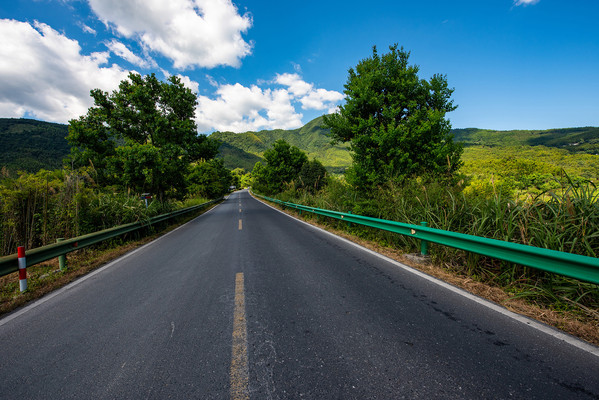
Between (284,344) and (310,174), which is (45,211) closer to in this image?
(284,344)

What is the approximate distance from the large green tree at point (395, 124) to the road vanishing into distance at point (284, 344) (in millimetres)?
5567

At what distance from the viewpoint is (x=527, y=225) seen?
Answer: 3.66m

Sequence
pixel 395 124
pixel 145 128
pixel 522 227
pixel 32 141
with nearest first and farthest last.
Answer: pixel 522 227 → pixel 395 124 → pixel 145 128 → pixel 32 141

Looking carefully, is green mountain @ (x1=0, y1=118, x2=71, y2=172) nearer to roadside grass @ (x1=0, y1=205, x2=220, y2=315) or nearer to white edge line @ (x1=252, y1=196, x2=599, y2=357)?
roadside grass @ (x1=0, y1=205, x2=220, y2=315)

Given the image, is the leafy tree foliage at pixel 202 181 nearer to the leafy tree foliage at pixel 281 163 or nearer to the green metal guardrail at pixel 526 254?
the leafy tree foliage at pixel 281 163

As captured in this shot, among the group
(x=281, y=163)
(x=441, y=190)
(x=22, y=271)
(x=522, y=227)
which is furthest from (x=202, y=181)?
(x=522, y=227)

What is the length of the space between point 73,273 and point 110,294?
6.52 ft

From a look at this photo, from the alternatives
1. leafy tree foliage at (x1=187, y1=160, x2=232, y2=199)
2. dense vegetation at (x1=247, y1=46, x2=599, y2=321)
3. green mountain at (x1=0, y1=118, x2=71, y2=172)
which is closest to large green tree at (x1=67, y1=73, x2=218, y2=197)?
dense vegetation at (x1=247, y1=46, x2=599, y2=321)

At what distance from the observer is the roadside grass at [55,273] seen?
3.58 m

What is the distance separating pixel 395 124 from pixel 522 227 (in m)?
6.38

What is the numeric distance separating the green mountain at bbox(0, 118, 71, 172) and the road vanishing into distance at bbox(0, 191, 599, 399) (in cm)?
9140

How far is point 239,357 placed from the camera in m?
2.04

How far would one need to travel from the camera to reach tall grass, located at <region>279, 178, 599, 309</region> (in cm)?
291

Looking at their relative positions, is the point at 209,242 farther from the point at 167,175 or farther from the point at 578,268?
the point at 167,175
